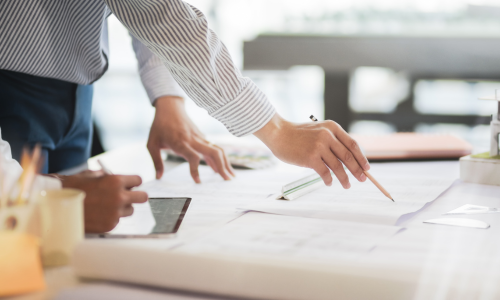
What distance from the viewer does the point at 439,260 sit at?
54 cm

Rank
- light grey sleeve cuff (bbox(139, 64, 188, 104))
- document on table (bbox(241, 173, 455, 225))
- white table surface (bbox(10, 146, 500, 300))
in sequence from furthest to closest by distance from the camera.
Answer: light grey sleeve cuff (bbox(139, 64, 188, 104)) → document on table (bbox(241, 173, 455, 225)) → white table surface (bbox(10, 146, 500, 300))

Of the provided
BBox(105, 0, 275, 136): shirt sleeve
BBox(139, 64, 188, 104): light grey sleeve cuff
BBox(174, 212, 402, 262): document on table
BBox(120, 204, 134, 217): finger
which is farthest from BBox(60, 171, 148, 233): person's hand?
BBox(139, 64, 188, 104): light grey sleeve cuff

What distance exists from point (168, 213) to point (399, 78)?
10.8 ft

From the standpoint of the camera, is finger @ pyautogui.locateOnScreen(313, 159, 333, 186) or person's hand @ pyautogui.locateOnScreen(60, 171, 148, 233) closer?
person's hand @ pyautogui.locateOnScreen(60, 171, 148, 233)

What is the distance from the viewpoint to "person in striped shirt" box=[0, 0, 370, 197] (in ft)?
2.83

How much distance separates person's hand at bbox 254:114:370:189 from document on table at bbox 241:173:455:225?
0.13ft

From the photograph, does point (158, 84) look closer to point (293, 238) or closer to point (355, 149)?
point (355, 149)

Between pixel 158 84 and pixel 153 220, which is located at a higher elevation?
pixel 158 84

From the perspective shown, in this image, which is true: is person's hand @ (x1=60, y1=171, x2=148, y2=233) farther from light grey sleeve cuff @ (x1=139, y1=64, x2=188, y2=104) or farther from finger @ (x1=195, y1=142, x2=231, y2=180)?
light grey sleeve cuff @ (x1=139, y1=64, x2=188, y2=104)

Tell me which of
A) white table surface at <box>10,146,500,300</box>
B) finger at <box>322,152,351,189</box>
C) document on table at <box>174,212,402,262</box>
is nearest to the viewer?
white table surface at <box>10,146,500,300</box>

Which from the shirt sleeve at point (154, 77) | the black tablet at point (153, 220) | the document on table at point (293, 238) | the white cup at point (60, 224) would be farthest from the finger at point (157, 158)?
the white cup at point (60, 224)

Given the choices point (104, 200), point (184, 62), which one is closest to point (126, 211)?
point (104, 200)

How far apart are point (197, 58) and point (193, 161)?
0.25 metres

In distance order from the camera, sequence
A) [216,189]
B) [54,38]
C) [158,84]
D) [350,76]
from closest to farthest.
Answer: [216,189]
[54,38]
[158,84]
[350,76]
